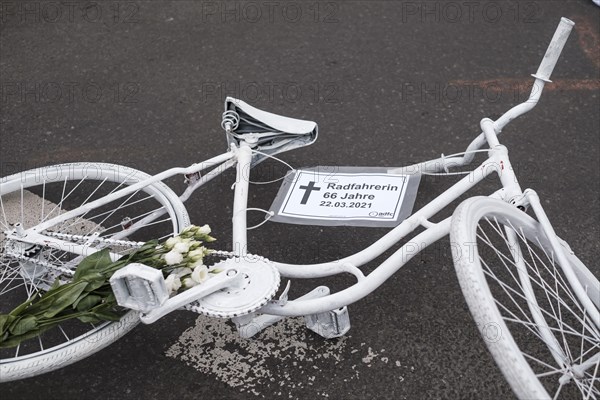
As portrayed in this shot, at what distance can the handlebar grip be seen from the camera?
7.47ft

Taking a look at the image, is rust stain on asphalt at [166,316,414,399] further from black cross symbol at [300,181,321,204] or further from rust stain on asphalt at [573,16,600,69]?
rust stain on asphalt at [573,16,600,69]

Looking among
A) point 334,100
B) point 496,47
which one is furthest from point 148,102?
point 496,47

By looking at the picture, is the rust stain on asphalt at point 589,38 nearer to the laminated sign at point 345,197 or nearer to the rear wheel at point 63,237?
the laminated sign at point 345,197

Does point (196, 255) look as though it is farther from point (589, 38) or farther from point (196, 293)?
point (589, 38)

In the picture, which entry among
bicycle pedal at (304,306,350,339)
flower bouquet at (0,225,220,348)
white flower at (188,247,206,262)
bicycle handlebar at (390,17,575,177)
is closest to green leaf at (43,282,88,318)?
flower bouquet at (0,225,220,348)

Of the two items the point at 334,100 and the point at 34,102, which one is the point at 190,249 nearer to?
the point at 334,100

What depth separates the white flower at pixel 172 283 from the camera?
185 centimetres

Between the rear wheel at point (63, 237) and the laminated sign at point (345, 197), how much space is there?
509mm

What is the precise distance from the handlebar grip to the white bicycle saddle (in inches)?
37.0

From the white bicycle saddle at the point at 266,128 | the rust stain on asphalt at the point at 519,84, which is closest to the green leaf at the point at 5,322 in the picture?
the white bicycle saddle at the point at 266,128

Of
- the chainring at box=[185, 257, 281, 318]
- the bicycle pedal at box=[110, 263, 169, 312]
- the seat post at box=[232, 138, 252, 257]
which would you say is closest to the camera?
the bicycle pedal at box=[110, 263, 169, 312]

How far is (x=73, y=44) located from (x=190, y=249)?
277 centimetres

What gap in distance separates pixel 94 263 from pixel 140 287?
0.36m

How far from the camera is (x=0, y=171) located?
3.28 meters
